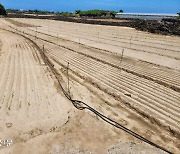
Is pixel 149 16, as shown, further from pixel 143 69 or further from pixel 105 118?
pixel 105 118

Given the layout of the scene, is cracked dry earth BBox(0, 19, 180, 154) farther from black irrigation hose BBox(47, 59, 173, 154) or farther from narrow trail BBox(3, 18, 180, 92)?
black irrigation hose BBox(47, 59, 173, 154)

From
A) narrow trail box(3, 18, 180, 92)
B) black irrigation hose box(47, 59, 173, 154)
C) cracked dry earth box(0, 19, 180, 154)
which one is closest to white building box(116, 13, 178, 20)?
narrow trail box(3, 18, 180, 92)

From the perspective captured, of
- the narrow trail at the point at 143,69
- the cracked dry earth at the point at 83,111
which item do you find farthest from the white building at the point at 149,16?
the cracked dry earth at the point at 83,111

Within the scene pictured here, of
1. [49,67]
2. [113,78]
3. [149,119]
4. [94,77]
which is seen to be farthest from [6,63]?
[149,119]

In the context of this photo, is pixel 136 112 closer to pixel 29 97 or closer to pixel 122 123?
pixel 122 123

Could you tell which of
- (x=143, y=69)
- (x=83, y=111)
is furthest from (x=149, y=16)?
(x=83, y=111)

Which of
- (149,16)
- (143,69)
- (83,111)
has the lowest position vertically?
(149,16)

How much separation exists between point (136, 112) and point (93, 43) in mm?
15981

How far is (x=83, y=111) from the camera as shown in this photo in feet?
33.3

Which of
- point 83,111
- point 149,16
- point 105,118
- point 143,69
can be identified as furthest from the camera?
point 149,16

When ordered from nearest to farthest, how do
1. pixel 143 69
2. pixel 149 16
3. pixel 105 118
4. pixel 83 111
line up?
pixel 105 118 < pixel 83 111 < pixel 143 69 < pixel 149 16

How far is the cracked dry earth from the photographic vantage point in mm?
8134

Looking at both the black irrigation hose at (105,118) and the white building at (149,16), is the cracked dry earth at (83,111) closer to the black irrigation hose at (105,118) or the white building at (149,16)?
the black irrigation hose at (105,118)

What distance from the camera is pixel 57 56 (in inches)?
747
